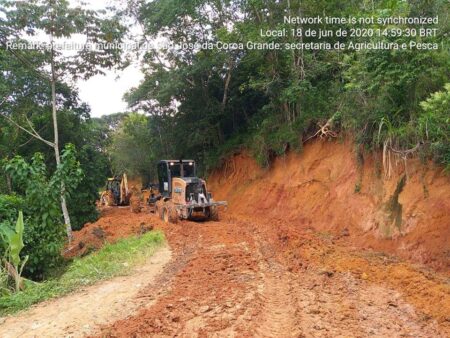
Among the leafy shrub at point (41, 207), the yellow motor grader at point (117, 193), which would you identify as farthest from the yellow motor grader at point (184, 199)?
the yellow motor grader at point (117, 193)

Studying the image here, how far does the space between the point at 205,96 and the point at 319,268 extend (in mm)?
15489

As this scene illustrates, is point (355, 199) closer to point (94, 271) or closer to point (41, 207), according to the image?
point (94, 271)

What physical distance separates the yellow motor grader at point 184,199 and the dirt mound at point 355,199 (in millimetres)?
2277

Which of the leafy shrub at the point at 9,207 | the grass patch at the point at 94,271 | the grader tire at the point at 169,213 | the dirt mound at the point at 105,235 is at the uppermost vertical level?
the leafy shrub at the point at 9,207

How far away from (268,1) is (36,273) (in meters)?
13.1

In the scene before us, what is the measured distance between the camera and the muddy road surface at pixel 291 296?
17.8 ft

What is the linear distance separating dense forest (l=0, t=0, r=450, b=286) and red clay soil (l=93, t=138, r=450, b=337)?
1.20 meters

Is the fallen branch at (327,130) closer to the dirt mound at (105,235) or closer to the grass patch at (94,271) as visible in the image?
the grass patch at (94,271)

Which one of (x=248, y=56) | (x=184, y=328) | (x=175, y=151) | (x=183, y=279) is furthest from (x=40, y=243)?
(x=175, y=151)

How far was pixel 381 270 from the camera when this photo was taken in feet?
25.8

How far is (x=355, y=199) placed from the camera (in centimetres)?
1180

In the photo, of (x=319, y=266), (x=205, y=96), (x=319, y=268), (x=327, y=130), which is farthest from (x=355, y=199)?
(x=205, y=96)

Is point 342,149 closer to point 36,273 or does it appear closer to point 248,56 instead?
point 248,56

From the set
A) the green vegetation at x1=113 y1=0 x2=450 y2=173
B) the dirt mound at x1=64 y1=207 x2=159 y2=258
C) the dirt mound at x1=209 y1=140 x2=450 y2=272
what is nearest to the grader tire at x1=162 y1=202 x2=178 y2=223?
the dirt mound at x1=64 y1=207 x2=159 y2=258
